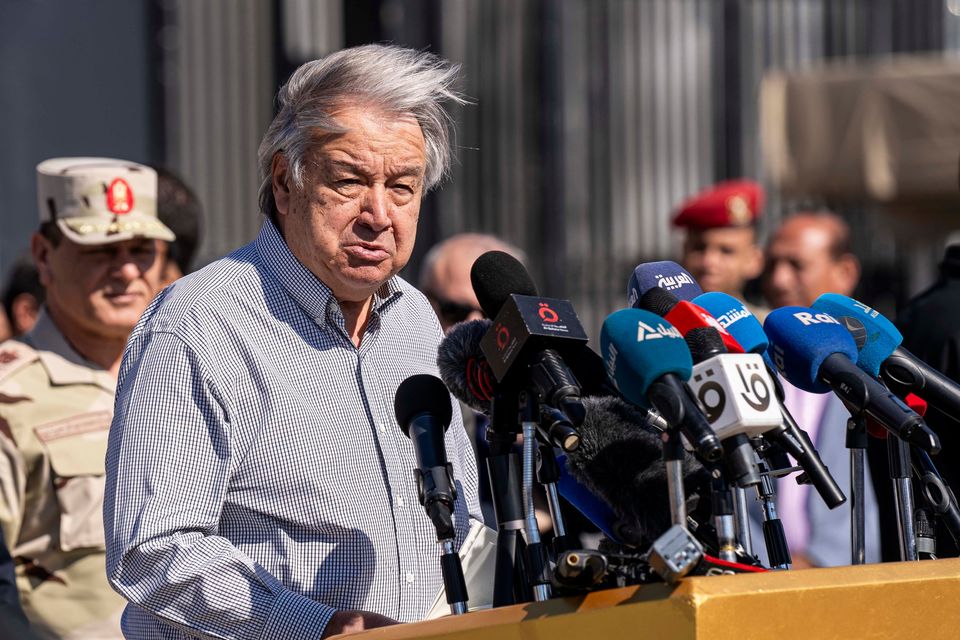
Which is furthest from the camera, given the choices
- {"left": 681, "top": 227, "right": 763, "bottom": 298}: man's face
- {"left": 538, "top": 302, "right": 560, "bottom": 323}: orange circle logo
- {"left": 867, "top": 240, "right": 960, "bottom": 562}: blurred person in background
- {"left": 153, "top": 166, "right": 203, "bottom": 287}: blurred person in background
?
{"left": 681, "top": 227, "right": 763, "bottom": 298}: man's face

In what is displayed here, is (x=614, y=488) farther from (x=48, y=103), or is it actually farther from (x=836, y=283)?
(x=48, y=103)

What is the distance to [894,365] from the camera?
Result: 2439 mm

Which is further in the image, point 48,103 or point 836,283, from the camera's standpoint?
point 48,103

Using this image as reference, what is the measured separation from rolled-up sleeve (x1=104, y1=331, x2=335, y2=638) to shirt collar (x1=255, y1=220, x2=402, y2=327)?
0.96ft

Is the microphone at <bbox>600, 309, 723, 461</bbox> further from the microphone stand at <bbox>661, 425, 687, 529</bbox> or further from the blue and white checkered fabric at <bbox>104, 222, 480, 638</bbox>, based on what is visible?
the blue and white checkered fabric at <bbox>104, 222, 480, 638</bbox>

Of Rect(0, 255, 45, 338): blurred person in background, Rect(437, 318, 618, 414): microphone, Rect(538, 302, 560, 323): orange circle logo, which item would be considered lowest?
Rect(0, 255, 45, 338): blurred person in background

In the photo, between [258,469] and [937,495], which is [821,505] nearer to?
[937,495]

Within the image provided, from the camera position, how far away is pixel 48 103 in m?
8.16

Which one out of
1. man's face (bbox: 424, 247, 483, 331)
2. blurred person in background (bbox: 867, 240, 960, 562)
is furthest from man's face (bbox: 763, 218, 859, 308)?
blurred person in background (bbox: 867, 240, 960, 562)

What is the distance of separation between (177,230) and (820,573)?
115 inches

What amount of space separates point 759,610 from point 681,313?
23.5 inches

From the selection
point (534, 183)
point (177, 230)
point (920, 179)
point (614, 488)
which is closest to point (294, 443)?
point (614, 488)

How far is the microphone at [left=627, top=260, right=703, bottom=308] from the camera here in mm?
2492

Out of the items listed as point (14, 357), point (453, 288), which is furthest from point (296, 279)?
point (453, 288)
